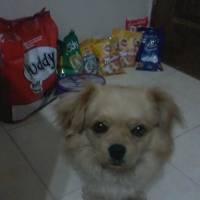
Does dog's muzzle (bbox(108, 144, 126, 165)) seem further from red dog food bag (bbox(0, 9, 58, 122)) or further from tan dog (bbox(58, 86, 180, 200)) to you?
red dog food bag (bbox(0, 9, 58, 122))

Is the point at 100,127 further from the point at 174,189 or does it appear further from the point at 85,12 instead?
the point at 85,12

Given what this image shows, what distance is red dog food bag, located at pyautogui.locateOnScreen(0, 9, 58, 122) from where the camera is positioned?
1631 mm

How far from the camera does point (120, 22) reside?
228cm

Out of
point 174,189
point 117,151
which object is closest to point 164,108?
point 117,151

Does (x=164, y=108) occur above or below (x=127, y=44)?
above

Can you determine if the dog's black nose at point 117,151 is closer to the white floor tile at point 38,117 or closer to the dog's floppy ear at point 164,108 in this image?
the dog's floppy ear at point 164,108

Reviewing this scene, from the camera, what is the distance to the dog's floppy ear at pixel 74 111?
1.05m

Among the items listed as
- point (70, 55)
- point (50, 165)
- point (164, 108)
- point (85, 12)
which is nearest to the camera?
point (164, 108)

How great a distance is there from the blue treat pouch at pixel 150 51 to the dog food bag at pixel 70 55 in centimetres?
45

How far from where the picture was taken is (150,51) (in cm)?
219

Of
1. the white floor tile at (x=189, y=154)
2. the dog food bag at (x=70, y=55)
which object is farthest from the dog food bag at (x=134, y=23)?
the white floor tile at (x=189, y=154)

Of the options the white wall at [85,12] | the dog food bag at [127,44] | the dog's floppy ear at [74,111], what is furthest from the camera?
the dog food bag at [127,44]

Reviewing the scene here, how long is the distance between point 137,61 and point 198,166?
0.99 m

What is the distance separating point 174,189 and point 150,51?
110cm
